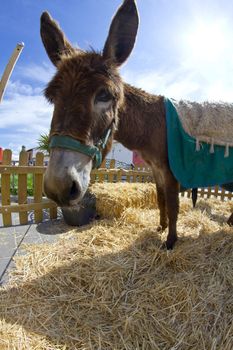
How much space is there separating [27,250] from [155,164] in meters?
1.86

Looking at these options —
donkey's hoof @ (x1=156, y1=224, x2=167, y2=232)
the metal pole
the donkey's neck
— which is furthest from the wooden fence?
the donkey's neck

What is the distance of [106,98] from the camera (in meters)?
1.98

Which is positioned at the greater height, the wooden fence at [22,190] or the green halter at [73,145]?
the green halter at [73,145]

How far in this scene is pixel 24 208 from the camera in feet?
14.9

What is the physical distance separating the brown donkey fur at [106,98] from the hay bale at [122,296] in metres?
0.53

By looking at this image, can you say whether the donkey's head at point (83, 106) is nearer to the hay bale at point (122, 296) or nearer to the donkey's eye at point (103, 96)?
the donkey's eye at point (103, 96)

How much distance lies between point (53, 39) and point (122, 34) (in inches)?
26.3

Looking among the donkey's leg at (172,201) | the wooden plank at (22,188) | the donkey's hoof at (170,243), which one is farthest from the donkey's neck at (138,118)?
the wooden plank at (22,188)

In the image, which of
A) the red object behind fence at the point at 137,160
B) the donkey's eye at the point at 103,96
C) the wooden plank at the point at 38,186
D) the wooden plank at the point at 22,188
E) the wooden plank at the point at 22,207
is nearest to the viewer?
the donkey's eye at the point at 103,96

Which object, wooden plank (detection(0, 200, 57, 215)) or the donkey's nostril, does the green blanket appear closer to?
the donkey's nostril

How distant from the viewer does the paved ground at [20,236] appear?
2896 millimetres

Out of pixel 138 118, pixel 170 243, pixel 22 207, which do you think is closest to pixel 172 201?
pixel 170 243

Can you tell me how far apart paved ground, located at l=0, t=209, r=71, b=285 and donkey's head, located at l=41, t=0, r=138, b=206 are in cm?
150

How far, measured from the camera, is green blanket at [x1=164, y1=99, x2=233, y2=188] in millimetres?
2959
